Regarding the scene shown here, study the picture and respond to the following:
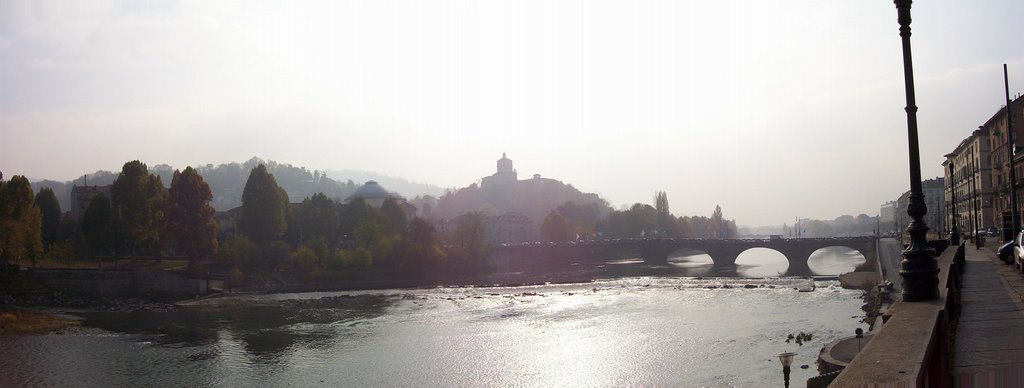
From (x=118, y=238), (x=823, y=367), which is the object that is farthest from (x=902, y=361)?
(x=118, y=238)

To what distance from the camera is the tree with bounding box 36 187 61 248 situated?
87.1 m

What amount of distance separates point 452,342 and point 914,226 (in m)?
32.8

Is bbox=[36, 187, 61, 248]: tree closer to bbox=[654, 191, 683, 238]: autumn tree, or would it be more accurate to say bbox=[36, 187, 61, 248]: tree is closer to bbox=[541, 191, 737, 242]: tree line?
bbox=[541, 191, 737, 242]: tree line

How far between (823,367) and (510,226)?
14637 cm

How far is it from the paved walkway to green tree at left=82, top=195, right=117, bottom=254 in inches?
2933

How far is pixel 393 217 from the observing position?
115438 millimetres

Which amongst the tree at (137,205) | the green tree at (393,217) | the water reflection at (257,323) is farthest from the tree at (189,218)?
the green tree at (393,217)

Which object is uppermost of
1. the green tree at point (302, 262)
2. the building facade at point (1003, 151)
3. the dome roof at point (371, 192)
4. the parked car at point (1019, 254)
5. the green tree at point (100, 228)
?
the dome roof at point (371, 192)

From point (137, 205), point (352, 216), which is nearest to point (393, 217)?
point (352, 216)

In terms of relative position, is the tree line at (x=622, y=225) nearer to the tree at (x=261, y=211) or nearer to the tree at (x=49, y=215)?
the tree at (x=261, y=211)

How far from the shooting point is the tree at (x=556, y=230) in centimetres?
14962

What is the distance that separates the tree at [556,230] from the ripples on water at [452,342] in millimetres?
81002

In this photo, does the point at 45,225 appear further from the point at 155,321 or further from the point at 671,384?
the point at 671,384

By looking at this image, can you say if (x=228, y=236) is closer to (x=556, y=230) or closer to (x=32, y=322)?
(x=32, y=322)
